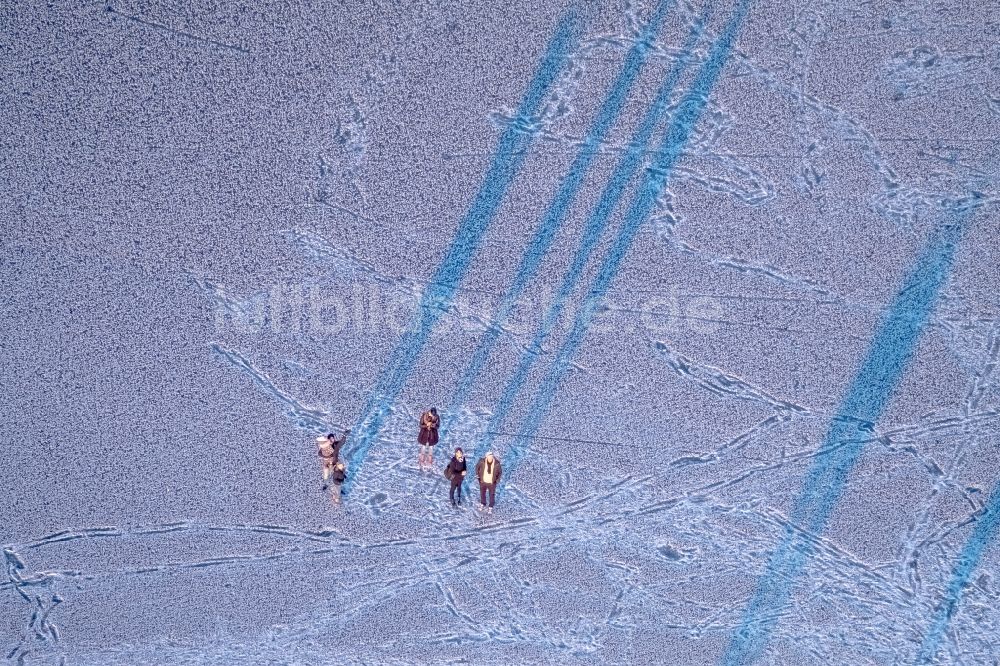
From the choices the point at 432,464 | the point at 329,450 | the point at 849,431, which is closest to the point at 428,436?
the point at 432,464

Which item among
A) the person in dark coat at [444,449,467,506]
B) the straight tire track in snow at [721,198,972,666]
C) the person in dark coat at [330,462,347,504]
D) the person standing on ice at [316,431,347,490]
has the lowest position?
the person in dark coat at [330,462,347,504]

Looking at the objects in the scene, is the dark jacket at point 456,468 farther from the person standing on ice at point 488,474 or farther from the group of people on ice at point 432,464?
the person standing on ice at point 488,474

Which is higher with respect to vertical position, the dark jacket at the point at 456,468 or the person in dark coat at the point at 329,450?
the dark jacket at the point at 456,468

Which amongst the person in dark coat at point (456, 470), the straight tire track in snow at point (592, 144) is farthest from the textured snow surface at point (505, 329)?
the person in dark coat at point (456, 470)

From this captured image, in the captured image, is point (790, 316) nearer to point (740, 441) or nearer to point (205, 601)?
point (740, 441)

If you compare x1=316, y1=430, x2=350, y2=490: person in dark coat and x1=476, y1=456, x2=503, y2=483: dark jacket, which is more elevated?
x1=476, y1=456, x2=503, y2=483: dark jacket

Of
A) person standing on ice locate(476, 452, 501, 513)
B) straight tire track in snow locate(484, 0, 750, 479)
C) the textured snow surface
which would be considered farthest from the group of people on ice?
straight tire track in snow locate(484, 0, 750, 479)

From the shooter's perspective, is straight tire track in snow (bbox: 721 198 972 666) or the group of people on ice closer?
the group of people on ice

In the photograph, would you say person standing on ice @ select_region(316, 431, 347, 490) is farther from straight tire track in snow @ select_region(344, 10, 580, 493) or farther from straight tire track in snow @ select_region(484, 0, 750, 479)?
straight tire track in snow @ select_region(484, 0, 750, 479)

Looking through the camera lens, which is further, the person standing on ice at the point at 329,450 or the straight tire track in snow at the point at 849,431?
the straight tire track in snow at the point at 849,431
